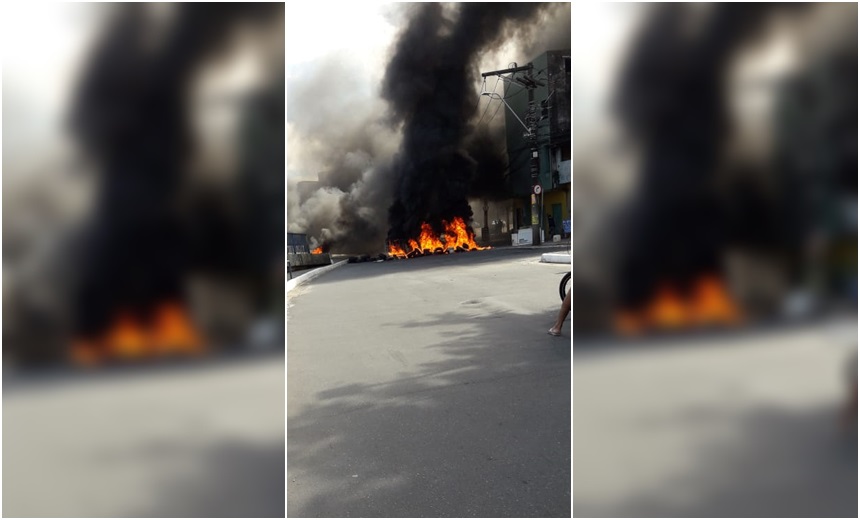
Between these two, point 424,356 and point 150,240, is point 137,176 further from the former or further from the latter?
point 424,356

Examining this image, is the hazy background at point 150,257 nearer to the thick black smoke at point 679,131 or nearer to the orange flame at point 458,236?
the thick black smoke at point 679,131

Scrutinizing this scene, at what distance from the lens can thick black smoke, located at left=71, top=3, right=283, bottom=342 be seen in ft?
3.11

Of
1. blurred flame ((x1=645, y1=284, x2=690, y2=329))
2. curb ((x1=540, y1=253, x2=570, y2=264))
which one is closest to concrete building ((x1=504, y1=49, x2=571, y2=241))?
blurred flame ((x1=645, y1=284, x2=690, y2=329))

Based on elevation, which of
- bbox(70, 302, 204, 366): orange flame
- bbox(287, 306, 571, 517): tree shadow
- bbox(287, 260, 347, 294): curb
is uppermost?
bbox(70, 302, 204, 366): orange flame

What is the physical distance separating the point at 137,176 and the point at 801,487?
1.53 meters

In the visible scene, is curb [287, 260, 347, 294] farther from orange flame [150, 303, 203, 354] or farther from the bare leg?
orange flame [150, 303, 203, 354]

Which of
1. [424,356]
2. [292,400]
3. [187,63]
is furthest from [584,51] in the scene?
[424,356]

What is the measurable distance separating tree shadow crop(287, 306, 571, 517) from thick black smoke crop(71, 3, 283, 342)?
0.94m

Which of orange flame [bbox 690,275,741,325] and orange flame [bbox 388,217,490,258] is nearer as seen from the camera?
orange flame [bbox 690,275,741,325]

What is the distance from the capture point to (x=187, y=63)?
97 centimetres

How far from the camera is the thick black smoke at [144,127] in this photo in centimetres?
95

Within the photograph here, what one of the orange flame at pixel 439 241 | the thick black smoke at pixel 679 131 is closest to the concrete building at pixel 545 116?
the thick black smoke at pixel 679 131

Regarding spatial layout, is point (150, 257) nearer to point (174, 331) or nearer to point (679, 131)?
point (174, 331)

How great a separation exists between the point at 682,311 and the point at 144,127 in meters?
1.15
